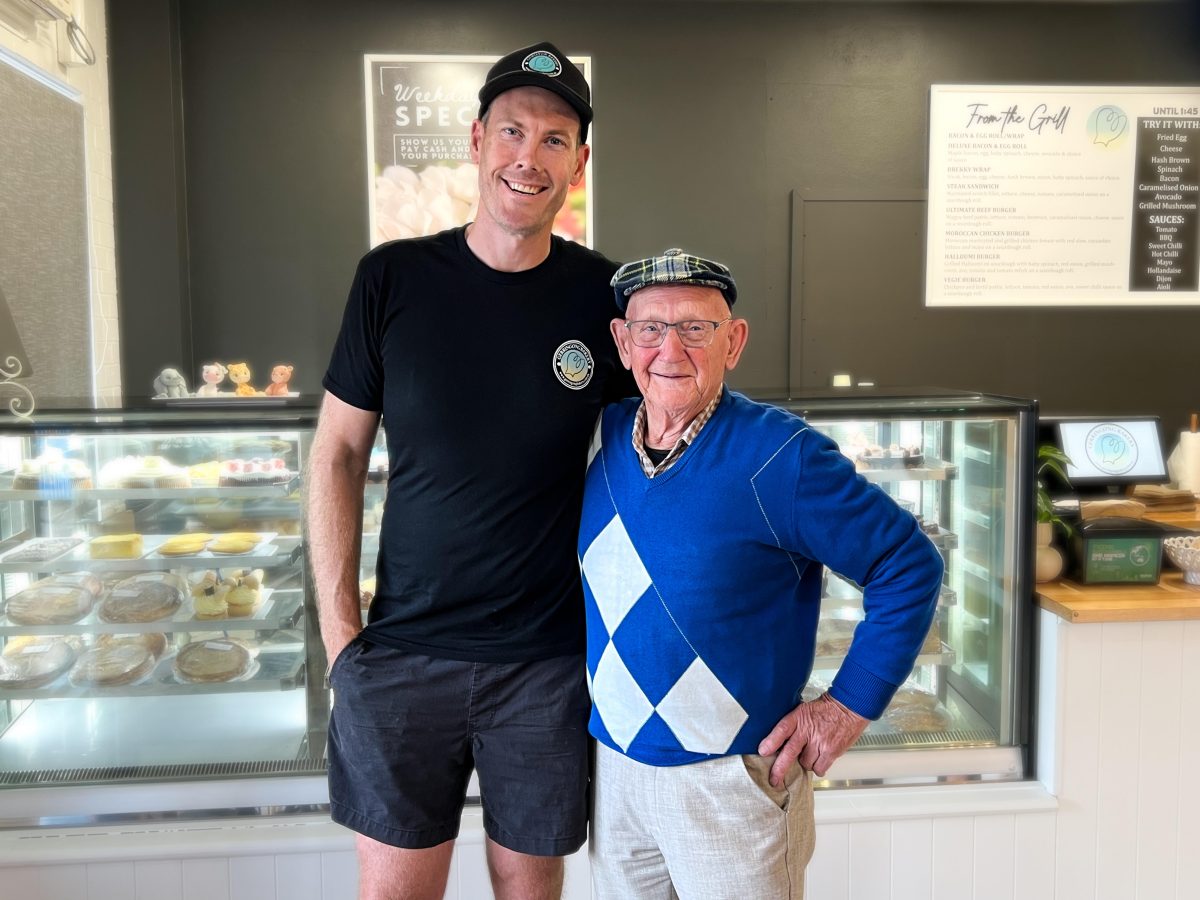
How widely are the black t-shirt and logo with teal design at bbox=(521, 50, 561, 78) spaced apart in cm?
28

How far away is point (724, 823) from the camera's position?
123cm

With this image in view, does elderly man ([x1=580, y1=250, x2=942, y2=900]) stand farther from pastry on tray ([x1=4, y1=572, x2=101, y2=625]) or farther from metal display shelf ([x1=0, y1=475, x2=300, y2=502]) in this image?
pastry on tray ([x1=4, y1=572, x2=101, y2=625])

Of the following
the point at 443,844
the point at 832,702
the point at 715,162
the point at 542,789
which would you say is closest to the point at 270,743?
the point at 443,844

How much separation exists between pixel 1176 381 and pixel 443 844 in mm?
4521

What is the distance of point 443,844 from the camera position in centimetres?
152

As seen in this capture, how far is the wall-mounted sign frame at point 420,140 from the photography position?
4.12m

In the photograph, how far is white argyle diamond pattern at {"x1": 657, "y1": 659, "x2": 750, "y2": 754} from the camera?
1.23 metres

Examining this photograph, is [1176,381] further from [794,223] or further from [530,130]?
[530,130]

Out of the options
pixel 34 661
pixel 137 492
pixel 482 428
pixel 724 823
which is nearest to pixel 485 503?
pixel 482 428

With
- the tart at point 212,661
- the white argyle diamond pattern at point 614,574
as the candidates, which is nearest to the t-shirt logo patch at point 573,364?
the white argyle diamond pattern at point 614,574

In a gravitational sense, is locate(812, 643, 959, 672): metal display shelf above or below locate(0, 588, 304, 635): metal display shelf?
below

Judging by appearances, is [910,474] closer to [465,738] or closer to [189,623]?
[465,738]

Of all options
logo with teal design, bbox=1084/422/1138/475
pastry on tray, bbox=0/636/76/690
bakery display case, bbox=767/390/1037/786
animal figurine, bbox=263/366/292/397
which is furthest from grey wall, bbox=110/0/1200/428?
pastry on tray, bbox=0/636/76/690

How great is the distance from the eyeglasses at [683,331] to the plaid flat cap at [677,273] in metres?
0.05
